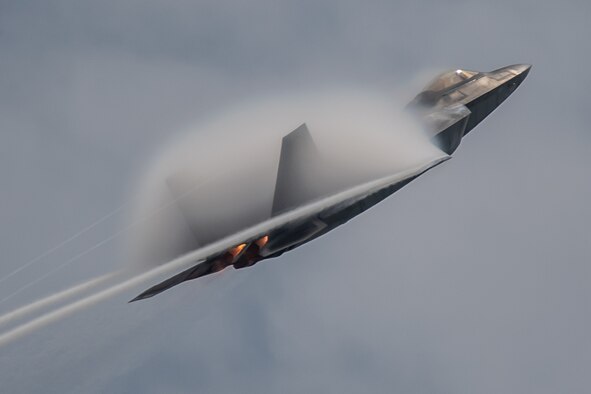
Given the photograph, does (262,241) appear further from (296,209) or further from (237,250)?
(296,209)

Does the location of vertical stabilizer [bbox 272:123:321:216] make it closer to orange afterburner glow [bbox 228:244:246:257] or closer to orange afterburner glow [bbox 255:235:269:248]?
orange afterburner glow [bbox 255:235:269:248]

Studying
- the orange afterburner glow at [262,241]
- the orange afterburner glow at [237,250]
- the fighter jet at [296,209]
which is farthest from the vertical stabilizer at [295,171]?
the orange afterburner glow at [237,250]

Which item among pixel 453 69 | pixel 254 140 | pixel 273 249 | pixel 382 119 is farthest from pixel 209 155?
pixel 453 69

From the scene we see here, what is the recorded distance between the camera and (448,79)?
48.8 meters

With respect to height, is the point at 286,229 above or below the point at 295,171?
below

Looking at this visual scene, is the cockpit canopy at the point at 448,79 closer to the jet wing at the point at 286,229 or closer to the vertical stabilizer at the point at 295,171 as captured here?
the jet wing at the point at 286,229

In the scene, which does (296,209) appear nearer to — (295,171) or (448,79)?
(295,171)

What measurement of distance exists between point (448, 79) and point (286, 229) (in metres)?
15.3

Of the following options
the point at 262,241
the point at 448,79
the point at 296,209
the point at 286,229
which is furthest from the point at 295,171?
the point at 448,79

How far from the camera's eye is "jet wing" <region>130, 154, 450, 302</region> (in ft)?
121

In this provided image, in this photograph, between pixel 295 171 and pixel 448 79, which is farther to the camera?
pixel 448 79

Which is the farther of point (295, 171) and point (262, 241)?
point (262, 241)

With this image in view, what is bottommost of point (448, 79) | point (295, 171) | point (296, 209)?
point (296, 209)

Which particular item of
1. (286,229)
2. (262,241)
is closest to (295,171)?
(286,229)
